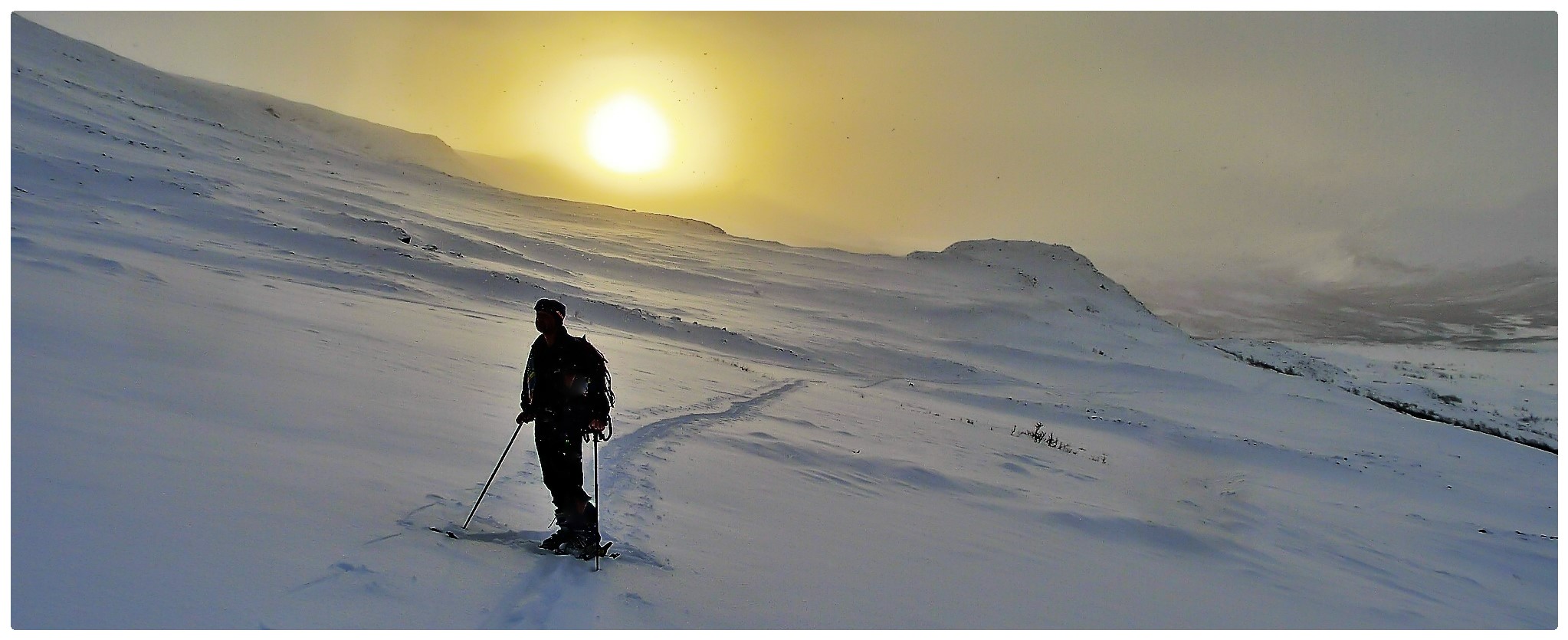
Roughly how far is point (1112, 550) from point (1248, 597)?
1123 mm

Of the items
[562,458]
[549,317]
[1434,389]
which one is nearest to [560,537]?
[562,458]

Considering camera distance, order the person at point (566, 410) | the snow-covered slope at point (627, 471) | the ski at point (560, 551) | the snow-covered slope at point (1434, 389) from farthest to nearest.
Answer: the snow-covered slope at point (1434, 389), the person at point (566, 410), the ski at point (560, 551), the snow-covered slope at point (627, 471)

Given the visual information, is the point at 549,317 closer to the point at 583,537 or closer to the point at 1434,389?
the point at 583,537

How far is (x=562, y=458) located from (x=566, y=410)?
0.32 meters

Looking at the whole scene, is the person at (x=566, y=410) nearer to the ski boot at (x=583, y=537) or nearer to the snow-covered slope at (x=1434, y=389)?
the ski boot at (x=583, y=537)

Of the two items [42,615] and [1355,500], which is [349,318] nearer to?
[42,615]

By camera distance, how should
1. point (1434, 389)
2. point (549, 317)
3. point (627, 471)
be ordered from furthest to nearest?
point (1434, 389), point (627, 471), point (549, 317)

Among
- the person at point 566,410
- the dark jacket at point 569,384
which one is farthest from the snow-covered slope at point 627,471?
the dark jacket at point 569,384

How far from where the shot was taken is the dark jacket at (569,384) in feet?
16.0

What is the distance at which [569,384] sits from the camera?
4.88m

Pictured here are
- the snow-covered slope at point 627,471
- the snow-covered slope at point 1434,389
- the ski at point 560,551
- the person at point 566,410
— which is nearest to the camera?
the snow-covered slope at point 627,471

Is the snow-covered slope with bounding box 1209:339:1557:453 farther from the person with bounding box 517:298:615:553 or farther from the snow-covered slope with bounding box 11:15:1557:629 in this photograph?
the person with bounding box 517:298:615:553

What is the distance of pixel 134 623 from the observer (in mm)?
3209
